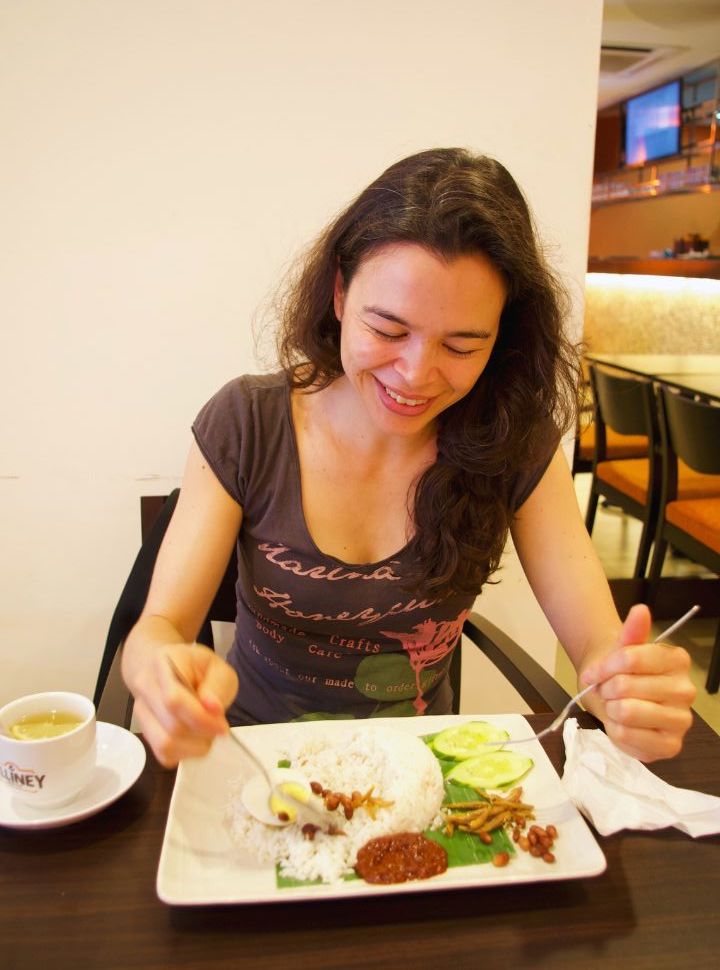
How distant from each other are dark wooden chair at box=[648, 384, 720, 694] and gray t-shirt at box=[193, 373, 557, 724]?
176 centimetres

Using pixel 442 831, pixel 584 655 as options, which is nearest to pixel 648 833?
pixel 442 831

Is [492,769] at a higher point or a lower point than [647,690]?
lower

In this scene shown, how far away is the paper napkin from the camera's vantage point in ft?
2.98

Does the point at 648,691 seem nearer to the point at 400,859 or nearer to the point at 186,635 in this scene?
the point at 400,859

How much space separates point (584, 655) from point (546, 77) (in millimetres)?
1206

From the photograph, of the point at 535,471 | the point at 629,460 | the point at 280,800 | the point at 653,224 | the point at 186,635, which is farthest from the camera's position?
the point at 653,224

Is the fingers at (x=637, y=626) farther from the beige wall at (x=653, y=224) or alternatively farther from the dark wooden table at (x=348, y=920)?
the beige wall at (x=653, y=224)

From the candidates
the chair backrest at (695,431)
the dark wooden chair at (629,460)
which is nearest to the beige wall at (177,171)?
the chair backrest at (695,431)

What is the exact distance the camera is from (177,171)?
5.36 ft

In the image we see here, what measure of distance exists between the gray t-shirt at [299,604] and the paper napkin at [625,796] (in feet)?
1.15

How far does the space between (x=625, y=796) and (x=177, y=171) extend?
1.39 meters

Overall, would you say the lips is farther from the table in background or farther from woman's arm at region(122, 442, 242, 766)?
the table in background

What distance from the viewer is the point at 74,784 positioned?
895 millimetres

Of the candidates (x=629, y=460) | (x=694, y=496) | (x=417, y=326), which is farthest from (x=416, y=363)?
(x=629, y=460)
